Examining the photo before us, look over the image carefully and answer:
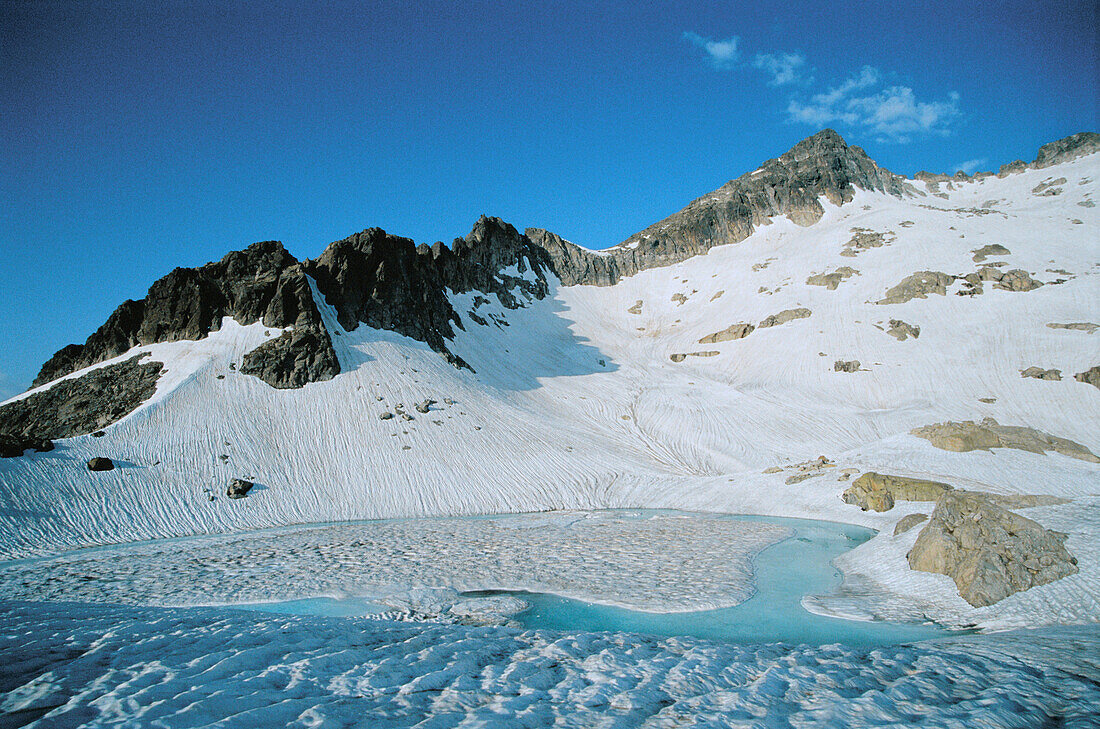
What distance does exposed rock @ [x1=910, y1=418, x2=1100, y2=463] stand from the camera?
2820cm

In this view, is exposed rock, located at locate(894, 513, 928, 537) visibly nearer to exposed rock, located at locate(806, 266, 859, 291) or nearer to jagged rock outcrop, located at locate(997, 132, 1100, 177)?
exposed rock, located at locate(806, 266, 859, 291)

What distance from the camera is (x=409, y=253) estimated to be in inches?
2312

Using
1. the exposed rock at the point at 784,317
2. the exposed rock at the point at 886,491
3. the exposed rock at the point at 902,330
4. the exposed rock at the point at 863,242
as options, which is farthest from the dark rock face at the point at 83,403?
the exposed rock at the point at 863,242

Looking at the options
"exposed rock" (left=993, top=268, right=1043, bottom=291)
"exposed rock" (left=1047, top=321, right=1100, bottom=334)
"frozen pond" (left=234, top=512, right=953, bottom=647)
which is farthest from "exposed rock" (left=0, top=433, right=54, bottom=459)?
"exposed rock" (left=993, top=268, right=1043, bottom=291)

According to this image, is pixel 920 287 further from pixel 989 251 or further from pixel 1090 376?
pixel 1090 376

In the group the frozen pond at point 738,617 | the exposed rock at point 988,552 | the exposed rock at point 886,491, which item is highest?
the exposed rock at point 988,552

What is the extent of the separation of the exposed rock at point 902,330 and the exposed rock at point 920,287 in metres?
6.47

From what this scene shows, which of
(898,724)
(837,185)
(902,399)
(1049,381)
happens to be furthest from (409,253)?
(837,185)

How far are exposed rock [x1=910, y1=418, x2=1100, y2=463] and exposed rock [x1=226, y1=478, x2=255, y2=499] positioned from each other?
133ft

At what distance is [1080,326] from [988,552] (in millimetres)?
60887

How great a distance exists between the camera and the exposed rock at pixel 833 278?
245 feet

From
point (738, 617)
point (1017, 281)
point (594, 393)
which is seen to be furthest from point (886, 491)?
point (1017, 281)

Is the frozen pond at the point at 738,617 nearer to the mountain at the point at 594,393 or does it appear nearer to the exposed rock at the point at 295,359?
the mountain at the point at 594,393

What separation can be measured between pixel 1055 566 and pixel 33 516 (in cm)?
3686
